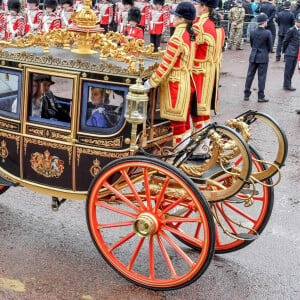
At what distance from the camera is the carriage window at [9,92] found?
4.49 metres

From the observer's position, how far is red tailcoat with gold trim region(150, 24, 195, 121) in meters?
4.13

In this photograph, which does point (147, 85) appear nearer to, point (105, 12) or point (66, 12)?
point (66, 12)

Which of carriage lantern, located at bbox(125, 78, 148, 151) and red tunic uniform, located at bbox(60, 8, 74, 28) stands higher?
carriage lantern, located at bbox(125, 78, 148, 151)

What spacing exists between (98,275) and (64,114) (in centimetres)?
140

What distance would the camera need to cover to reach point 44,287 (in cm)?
411

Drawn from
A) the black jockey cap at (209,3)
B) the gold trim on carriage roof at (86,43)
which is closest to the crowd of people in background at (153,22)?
the black jockey cap at (209,3)

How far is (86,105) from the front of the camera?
4230mm

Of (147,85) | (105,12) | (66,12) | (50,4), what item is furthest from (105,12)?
(147,85)

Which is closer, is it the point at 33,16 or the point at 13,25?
the point at 13,25

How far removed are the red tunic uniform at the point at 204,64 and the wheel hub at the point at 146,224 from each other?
1164 mm

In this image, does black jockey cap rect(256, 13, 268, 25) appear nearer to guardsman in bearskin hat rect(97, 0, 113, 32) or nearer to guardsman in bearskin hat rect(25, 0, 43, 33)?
guardsman in bearskin hat rect(25, 0, 43, 33)

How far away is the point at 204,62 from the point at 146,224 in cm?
160

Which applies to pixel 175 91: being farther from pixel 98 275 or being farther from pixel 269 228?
pixel 269 228

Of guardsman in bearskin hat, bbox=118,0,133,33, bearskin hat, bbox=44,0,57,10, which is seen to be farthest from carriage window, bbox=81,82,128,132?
guardsman in bearskin hat, bbox=118,0,133,33
